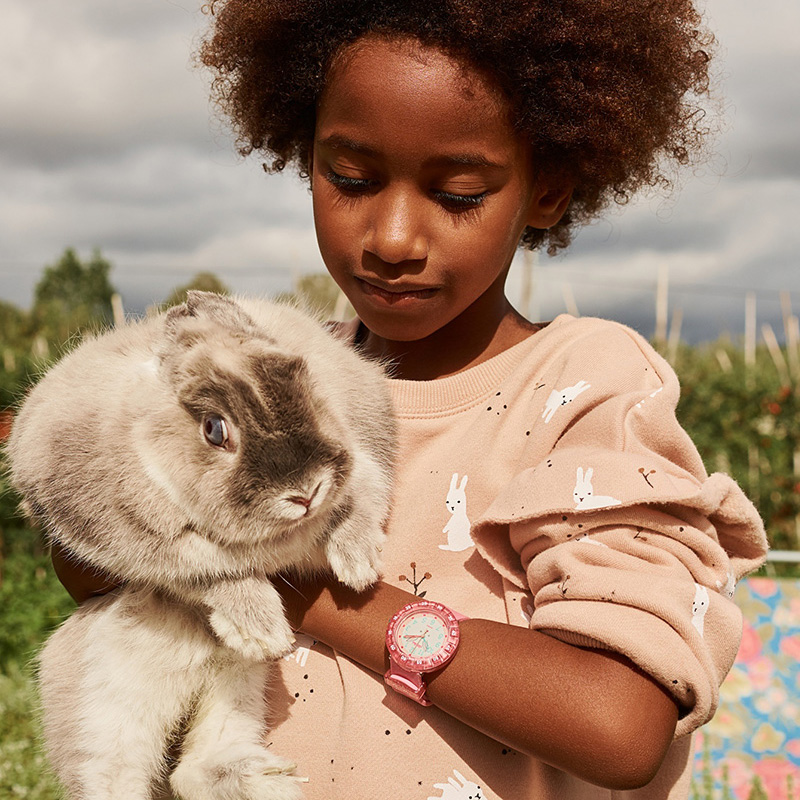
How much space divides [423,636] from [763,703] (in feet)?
14.1

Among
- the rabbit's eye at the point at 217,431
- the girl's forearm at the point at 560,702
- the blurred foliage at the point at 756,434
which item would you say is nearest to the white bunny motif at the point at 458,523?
the girl's forearm at the point at 560,702

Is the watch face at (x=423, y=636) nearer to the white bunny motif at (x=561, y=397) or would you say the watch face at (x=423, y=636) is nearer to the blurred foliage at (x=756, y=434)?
the white bunny motif at (x=561, y=397)

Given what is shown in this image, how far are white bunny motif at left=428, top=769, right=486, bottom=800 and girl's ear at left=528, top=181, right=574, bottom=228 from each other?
4.87ft

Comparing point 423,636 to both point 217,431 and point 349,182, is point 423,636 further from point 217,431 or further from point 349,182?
point 349,182

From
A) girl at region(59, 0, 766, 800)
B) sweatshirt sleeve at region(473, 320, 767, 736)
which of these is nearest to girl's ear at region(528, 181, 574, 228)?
girl at region(59, 0, 766, 800)

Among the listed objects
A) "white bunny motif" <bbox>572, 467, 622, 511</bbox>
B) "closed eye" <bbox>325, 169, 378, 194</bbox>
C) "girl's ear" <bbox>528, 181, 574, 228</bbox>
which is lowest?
"white bunny motif" <bbox>572, 467, 622, 511</bbox>

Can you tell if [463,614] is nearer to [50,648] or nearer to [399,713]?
[399,713]

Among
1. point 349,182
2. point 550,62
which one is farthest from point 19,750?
point 550,62

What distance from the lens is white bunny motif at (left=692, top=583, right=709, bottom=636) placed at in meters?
1.71

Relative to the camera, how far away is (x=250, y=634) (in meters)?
1.90

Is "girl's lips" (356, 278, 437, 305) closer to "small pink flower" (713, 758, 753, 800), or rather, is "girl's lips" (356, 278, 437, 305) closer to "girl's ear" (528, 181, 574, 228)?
"girl's ear" (528, 181, 574, 228)

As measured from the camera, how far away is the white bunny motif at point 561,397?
198 centimetres

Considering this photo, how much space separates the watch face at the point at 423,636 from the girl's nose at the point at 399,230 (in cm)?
82

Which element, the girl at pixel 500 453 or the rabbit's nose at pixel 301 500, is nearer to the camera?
the girl at pixel 500 453
